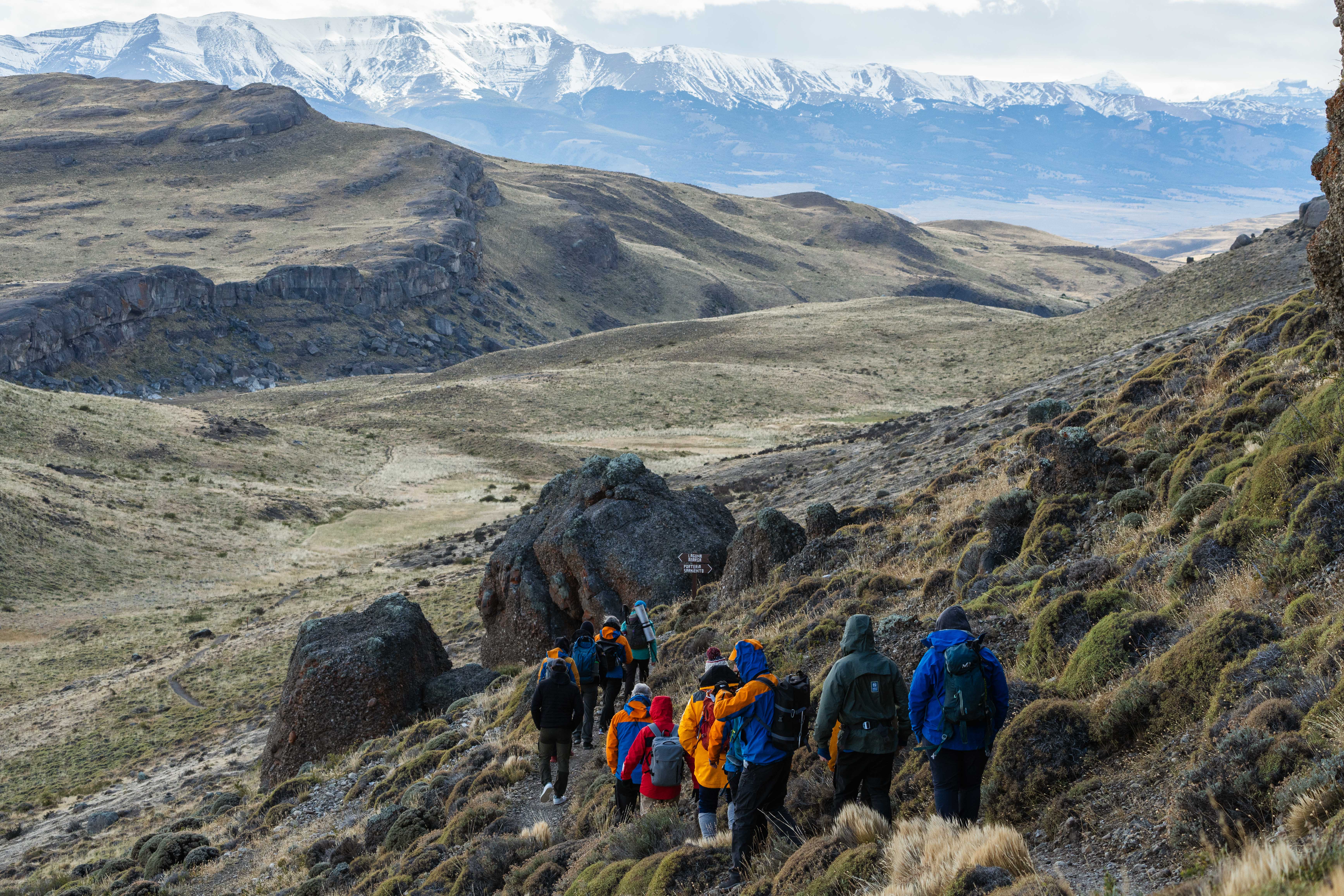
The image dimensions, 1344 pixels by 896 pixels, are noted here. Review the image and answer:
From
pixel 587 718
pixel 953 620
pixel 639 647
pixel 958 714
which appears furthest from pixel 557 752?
pixel 958 714

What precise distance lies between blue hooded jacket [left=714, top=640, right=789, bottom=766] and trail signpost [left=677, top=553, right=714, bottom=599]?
1215 cm

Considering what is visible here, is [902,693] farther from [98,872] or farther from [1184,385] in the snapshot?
[1184,385]

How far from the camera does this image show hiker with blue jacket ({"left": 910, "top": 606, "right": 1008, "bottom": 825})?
279 inches

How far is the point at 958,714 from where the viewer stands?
7051 millimetres

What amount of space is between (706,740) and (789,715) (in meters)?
0.97

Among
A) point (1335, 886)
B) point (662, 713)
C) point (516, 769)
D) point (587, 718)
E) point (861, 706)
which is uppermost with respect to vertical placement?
point (1335, 886)

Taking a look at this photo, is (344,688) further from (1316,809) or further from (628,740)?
(1316,809)

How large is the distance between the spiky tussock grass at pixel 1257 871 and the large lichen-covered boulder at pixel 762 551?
1398 centimetres

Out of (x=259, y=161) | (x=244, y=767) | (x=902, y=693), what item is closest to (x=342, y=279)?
(x=259, y=161)

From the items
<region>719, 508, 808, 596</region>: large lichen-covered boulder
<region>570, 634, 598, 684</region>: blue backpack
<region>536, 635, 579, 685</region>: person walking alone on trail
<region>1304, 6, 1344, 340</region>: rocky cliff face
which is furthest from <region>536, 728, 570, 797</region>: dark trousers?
<region>1304, 6, 1344, 340</region>: rocky cliff face

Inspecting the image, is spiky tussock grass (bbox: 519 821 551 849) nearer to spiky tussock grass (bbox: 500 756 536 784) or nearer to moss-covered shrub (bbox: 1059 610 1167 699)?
spiky tussock grass (bbox: 500 756 536 784)

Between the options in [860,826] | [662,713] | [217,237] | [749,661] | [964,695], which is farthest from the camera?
[217,237]

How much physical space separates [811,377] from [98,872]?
228ft

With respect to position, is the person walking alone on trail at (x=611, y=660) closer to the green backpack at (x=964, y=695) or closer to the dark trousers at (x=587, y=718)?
the dark trousers at (x=587, y=718)
